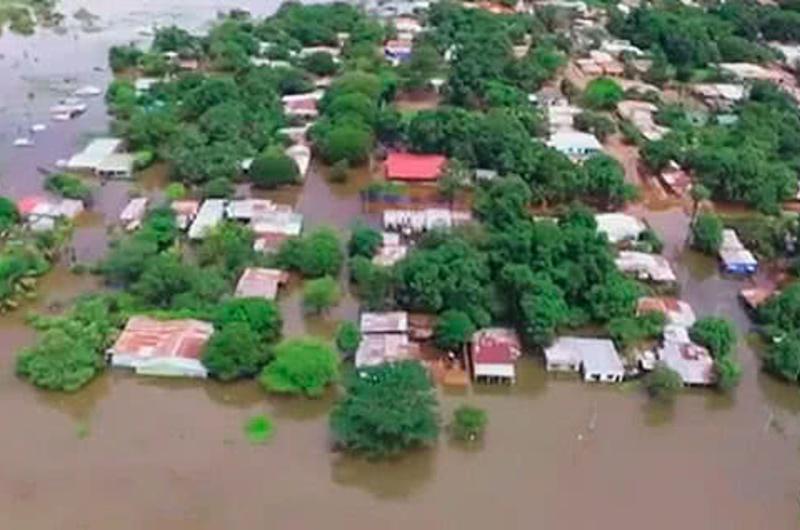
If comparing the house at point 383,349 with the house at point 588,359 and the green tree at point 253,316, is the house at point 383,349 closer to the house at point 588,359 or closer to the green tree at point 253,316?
the green tree at point 253,316

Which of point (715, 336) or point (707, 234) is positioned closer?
point (715, 336)

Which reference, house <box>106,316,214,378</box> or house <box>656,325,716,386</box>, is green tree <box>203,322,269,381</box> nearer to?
house <box>106,316,214,378</box>

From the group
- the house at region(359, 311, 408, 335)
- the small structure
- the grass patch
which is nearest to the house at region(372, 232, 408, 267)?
the house at region(359, 311, 408, 335)

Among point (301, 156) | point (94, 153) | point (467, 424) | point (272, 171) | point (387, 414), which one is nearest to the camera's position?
point (387, 414)

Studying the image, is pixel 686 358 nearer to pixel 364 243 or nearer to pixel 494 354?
pixel 494 354

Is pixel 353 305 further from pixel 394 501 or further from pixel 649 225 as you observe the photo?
pixel 649 225

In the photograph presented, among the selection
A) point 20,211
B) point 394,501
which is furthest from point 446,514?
point 20,211

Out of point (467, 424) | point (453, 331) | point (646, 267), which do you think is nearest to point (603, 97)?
point (646, 267)
